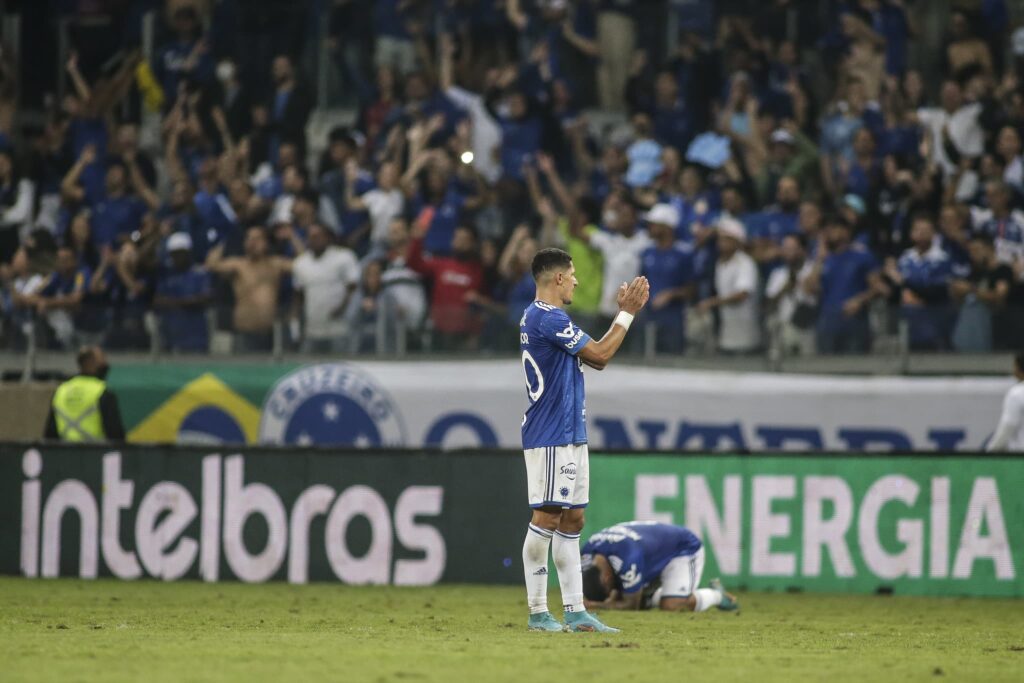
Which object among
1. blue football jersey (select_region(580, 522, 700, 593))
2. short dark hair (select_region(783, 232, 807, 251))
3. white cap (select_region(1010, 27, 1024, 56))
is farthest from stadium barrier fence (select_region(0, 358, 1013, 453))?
white cap (select_region(1010, 27, 1024, 56))

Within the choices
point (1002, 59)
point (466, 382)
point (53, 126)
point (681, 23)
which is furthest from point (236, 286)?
point (1002, 59)

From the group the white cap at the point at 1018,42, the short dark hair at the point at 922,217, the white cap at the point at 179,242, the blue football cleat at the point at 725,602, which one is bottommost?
the blue football cleat at the point at 725,602

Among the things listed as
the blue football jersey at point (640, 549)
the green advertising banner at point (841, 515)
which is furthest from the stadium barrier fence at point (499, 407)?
the blue football jersey at point (640, 549)

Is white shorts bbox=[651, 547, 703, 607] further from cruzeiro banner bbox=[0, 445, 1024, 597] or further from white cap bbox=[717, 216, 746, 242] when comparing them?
white cap bbox=[717, 216, 746, 242]

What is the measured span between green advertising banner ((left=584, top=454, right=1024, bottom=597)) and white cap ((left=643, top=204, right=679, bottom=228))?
10.1 feet

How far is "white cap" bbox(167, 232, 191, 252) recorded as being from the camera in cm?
1858

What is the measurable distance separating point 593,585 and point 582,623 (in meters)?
2.70

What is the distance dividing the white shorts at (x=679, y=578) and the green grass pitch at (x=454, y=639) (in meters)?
0.35

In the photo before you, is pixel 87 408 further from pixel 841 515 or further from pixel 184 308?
pixel 841 515

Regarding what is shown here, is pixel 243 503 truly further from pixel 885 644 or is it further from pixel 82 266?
pixel 885 644

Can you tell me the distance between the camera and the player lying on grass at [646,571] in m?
12.6

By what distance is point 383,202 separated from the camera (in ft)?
62.2

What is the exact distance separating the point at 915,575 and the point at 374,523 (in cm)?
469

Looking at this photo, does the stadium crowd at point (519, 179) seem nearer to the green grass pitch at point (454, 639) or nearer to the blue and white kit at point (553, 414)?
the green grass pitch at point (454, 639)
